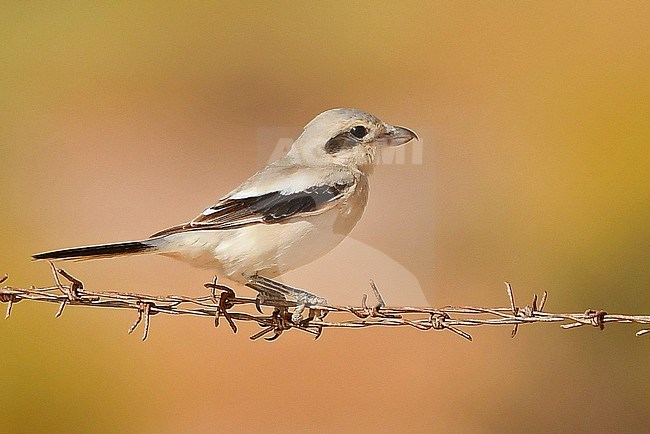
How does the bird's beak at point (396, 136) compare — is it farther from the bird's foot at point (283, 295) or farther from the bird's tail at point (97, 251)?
the bird's tail at point (97, 251)

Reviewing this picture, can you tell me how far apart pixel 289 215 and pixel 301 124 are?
48 centimetres

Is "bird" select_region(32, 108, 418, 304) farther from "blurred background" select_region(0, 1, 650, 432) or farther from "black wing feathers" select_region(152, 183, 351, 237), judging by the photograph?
"blurred background" select_region(0, 1, 650, 432)

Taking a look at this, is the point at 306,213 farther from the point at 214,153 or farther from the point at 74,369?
the point at 74,369

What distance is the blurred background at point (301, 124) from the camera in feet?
5.26

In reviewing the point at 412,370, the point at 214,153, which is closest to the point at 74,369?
the point at 214,153

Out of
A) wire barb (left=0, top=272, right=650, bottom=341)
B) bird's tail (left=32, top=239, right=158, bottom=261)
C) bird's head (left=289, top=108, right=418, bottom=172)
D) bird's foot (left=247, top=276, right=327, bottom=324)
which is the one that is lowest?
wire barb (left=0, top=272, right=650, bottom=341)

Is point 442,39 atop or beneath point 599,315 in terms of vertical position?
atop

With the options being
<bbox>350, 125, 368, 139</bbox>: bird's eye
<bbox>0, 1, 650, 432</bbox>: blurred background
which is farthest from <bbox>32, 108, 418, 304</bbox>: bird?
<bbox>0, 1, 650, 432</bbox>: blurred background

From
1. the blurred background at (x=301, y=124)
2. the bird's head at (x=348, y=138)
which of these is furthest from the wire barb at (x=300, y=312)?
the blurred background at (x=301, y=124)

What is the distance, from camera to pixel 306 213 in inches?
39.2

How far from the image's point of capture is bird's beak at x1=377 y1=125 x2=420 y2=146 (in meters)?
1.05

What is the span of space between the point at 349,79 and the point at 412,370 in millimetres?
599

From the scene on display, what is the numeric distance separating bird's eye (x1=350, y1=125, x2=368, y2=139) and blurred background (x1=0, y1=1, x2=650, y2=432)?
432 millimetres

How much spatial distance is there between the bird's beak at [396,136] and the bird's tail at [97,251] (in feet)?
1.05
